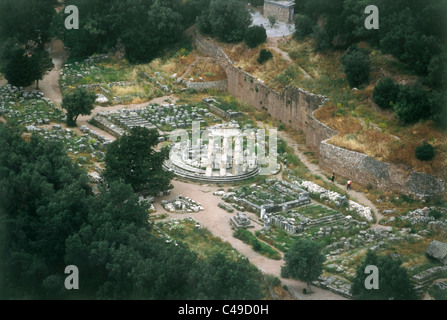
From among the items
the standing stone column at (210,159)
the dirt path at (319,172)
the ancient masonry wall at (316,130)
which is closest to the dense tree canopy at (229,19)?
the ancient masonry wall at (316,130)

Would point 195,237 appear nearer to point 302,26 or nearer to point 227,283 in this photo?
point 227,283

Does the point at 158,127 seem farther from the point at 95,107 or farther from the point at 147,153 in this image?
the point at 147,153

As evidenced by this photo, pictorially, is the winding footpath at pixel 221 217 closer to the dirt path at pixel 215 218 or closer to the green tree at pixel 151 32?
the dirt path at pixel 215 218

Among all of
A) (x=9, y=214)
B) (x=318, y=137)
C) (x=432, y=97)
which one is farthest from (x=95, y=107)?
(x=432, y=97)

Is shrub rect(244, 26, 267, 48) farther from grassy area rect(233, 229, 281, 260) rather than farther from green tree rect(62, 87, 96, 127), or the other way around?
grassy area rect(233, 229, 281, 260)

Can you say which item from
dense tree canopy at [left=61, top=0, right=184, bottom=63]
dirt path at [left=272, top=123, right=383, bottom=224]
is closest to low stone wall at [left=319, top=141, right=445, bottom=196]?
dirt path at [left=272, top=123, right=383, bottom=224]

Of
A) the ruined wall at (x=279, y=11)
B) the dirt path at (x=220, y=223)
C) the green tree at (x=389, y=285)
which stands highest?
the ruined wall at (x=279, y=11)

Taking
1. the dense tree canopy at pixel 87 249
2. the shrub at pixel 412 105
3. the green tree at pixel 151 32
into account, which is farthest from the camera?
the green tree at pixel 151 32
